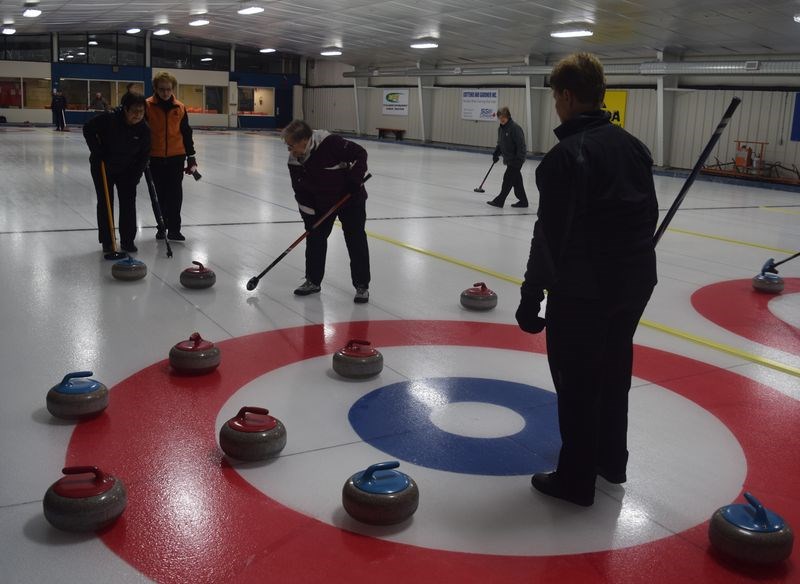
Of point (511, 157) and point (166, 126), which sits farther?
point (511, 157)

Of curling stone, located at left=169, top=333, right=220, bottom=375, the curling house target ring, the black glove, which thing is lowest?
the curling house target ring

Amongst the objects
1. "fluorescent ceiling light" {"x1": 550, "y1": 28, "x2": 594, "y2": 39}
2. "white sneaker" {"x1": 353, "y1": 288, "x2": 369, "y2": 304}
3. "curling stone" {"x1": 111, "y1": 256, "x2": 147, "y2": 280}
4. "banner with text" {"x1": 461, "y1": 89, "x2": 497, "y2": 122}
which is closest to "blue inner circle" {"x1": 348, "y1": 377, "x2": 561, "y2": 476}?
"white sneaker" {"x1": 353, "y1": 288, "x2": 369, "y2": 304}

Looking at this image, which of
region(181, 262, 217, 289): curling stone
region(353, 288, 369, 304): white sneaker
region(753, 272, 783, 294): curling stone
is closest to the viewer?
region(353, 288, 369, 304): white sneaker

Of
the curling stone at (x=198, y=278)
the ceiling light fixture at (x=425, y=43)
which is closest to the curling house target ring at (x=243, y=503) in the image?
the curling stone at (x=198, y=278)

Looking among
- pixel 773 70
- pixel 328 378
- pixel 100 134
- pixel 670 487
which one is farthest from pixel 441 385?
pixel 773 70

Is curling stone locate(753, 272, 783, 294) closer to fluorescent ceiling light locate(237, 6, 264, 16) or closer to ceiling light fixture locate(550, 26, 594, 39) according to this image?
ceiling light fixture locate(550, 26, 594, 39)

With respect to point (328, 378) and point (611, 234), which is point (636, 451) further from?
point (328, 378)

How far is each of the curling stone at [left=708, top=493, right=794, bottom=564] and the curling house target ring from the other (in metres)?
0.12

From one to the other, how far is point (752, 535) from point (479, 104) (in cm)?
3221

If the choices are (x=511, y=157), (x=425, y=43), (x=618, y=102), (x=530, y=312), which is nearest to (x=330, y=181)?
(x=530, y=312)

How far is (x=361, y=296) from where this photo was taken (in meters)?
7.04

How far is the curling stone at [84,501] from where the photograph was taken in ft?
9.95

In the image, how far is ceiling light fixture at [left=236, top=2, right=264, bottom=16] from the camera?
25.3m

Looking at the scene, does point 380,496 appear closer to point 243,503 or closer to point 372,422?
point 243,503
